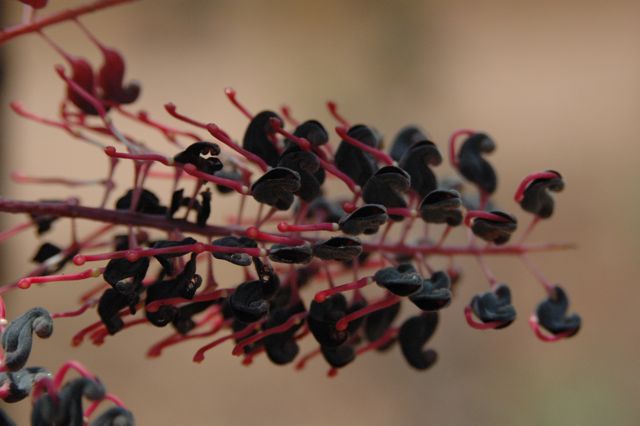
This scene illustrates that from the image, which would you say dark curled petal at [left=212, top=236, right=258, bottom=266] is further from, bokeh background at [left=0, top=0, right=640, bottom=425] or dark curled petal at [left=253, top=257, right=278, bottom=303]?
bokeh background at [left=0, top=0, right=640, bottom=425]

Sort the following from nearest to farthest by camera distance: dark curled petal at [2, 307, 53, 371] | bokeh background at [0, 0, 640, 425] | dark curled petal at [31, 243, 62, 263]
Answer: dark curled petal at [2, 307, 53, 371] → dark curled petal at [31, 243, 62, 263] → bokeh background at [0, 0, 640, 425]

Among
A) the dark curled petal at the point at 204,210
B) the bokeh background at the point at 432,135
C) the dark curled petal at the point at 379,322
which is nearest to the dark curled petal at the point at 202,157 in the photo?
the dark curled petal at the point at 204,210

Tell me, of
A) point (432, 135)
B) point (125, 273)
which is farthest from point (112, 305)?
point (432, 135)

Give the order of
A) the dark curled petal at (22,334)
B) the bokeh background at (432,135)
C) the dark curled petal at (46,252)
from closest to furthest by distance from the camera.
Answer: the dark curled petal at (22,334) < the dark curled petal at (46,252) < the bokeh background at (432,135)

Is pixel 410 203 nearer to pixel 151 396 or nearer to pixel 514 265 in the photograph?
pixel 151 396

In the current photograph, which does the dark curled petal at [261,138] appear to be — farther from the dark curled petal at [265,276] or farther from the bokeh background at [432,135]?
the bokeh background at [432,135]

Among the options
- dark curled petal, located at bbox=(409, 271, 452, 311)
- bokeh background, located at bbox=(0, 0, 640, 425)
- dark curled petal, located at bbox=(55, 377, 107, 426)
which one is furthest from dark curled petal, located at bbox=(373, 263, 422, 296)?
bokeh background, located at bbox=(0, 0, 640, 425)
